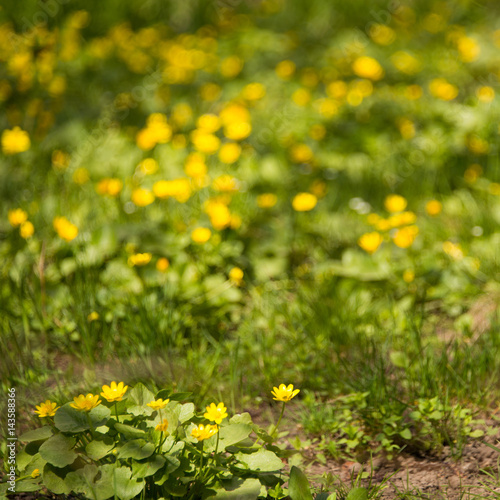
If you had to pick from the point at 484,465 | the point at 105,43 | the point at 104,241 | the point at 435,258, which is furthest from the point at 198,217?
the point at 105,43

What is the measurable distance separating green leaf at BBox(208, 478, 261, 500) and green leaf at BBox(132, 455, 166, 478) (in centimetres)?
15

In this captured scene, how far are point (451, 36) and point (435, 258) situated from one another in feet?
10.0

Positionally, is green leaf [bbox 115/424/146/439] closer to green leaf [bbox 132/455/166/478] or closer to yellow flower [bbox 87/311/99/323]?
green leaf [bbox 132/455/166/478]

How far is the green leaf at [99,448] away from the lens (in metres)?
1.42

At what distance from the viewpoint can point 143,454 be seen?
1373mm

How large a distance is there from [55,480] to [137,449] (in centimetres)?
22

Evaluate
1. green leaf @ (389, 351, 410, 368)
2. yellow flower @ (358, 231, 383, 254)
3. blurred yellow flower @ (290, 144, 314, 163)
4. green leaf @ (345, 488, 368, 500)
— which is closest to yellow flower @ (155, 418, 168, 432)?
green leaf @ (345, 488, 368, 500)

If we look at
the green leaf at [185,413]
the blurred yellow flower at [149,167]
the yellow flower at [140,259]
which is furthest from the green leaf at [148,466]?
the blurred yellow flower at [149,167]

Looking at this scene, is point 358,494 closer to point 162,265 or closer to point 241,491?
point 241,491

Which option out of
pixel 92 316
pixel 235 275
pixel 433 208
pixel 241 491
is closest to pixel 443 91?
pixel 433 208

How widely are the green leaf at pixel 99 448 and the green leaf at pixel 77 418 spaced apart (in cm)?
4

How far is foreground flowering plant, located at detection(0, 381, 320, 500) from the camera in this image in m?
1.39

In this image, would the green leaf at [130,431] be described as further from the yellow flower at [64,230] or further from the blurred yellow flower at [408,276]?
the blurred yellow flower at [408,276]

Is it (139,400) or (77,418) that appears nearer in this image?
(77,418)
